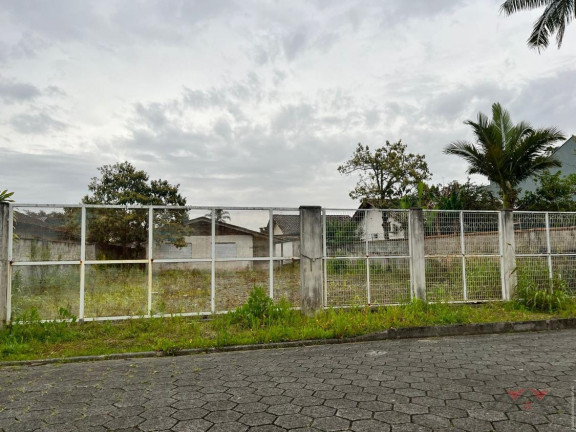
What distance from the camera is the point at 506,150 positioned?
681 inches

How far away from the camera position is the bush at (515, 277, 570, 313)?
848 cm

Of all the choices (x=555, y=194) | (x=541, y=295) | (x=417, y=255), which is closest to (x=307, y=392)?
(x=417, y=255)

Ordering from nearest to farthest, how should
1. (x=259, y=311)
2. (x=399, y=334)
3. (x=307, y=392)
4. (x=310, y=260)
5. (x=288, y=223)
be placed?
(x=307, y=392) → (x=399, y=334) → (x=259, y=311) → (x=310, y=260) → (x=288, y=223)

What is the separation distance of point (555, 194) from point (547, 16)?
27.7 feet

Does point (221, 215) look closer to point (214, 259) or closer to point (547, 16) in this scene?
point (214, 259)

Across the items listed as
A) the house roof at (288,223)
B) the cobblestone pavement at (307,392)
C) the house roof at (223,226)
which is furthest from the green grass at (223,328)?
the house roof at (288,223)

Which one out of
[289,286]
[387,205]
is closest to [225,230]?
[289,286]

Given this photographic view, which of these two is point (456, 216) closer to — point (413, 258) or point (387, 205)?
point (413, 258)

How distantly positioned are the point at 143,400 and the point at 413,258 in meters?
6.16

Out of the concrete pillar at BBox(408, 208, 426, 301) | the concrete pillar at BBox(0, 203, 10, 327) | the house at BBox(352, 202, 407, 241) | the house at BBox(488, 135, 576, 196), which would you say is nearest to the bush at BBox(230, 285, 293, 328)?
the house at BBox(352, 202, 407, 241)

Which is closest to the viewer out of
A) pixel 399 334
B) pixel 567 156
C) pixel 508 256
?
pixel 399 334

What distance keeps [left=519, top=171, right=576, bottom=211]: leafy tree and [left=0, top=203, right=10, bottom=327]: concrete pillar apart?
65.6 ft

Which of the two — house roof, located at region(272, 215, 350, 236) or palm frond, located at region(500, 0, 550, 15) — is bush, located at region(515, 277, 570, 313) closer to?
house roof, located at region(272, 215, 350, 236)

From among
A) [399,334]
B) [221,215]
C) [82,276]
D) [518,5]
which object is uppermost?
[518,5]
